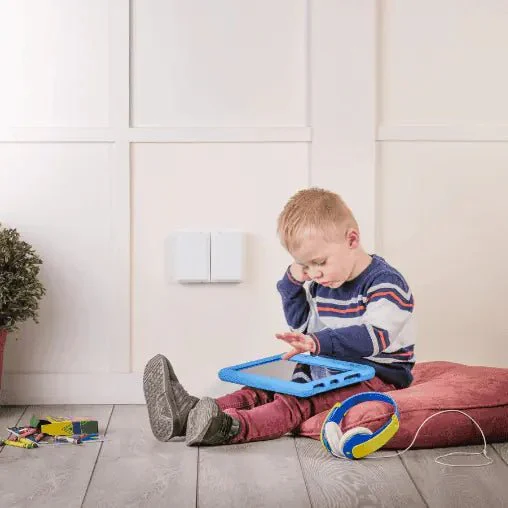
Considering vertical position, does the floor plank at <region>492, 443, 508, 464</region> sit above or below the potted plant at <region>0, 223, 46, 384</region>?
below

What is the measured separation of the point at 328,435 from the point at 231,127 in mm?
1059

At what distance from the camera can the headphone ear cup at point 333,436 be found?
206 cm

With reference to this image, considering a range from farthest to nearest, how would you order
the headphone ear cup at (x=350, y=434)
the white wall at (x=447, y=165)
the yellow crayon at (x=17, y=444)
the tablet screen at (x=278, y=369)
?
the white wall at (x=447, y=165)
the tablet screen at (x=278, y=369)
the yellow crayon at (x=17, y=444)
the headphone ear cup at (x=350, y=434)

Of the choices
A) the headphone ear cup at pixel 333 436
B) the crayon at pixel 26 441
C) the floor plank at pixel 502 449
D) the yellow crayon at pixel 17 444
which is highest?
the headphone ear cup at pixel 333 436

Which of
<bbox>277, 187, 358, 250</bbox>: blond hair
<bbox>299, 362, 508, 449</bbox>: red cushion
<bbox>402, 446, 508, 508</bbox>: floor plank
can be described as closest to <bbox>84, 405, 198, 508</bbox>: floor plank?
<bbox>299, 362, 508, 449</bbox>: red cushion

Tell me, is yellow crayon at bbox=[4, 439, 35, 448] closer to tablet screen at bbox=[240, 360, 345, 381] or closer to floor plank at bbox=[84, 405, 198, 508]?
floor plank at bbox=[84, 405, 198, 508]

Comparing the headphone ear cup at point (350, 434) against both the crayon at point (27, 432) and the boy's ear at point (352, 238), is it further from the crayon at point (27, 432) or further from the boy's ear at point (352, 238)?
the crayon at point (27, 432)

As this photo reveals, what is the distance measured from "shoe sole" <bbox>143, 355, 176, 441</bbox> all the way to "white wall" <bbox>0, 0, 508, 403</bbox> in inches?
19.8

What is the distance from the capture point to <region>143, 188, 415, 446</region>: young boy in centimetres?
219

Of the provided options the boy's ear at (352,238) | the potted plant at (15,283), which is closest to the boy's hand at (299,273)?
the boy's ear at (352,238)

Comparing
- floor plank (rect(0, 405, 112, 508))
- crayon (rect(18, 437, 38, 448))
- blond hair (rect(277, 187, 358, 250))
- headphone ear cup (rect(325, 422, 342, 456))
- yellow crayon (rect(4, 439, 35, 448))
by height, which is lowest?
floor plank (rect(0, 405, 112, 508))

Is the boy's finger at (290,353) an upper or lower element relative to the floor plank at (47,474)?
upper

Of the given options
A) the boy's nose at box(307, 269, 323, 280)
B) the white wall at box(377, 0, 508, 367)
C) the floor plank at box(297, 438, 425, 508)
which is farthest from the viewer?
the white wall at box(377, 0, 508, 367)

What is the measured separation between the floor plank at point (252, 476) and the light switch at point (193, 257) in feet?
2.12
